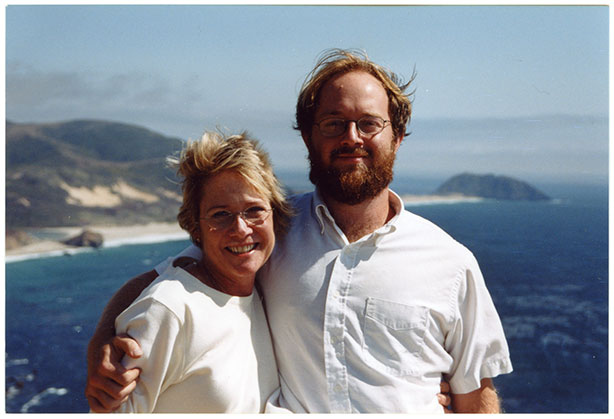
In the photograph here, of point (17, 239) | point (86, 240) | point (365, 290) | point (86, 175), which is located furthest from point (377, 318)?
point (86, 175)

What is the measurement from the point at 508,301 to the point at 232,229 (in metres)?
13.9

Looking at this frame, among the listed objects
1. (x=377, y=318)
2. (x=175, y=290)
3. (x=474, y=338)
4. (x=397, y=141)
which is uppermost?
(x=397, y=141)

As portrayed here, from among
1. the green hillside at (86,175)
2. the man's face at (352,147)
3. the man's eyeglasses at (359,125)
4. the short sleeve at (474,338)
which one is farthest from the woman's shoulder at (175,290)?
the green hillside at (86,175)

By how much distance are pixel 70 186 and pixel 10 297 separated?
240 inches

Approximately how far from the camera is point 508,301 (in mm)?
14438

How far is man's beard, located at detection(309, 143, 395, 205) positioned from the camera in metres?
2.08

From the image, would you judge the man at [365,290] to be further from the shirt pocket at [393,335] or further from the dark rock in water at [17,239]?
the dark rock in water at [17,239]

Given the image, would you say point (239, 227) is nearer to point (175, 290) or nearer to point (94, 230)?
point (175, 290)

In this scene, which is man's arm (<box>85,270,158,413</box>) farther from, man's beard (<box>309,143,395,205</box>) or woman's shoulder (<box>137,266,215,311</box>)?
man's beard (<box>309,143,395,205</box>)

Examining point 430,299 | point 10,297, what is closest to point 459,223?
point 10,297

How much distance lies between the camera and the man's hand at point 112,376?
1722 mm

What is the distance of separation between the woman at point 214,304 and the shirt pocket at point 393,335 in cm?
37

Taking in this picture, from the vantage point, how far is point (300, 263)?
2055 mm

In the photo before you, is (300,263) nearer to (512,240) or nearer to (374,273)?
(374,273)
